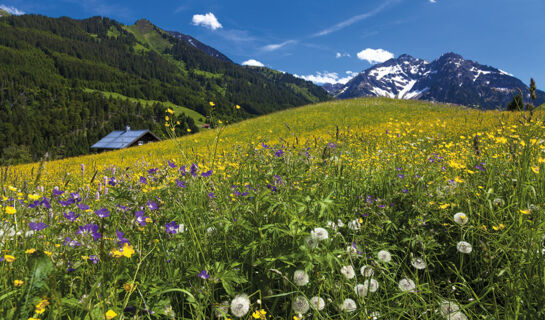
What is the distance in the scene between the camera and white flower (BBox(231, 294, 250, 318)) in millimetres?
1499

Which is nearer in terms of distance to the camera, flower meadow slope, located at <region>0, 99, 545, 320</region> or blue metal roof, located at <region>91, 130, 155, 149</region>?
flower meadow slope, located at <region>0, 99, 545, 320</region>

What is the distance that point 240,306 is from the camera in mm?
1548

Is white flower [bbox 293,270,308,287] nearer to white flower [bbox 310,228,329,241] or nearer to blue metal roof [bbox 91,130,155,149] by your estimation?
white flower [bbox 310,228,329,241]

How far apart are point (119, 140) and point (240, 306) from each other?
59706 mm

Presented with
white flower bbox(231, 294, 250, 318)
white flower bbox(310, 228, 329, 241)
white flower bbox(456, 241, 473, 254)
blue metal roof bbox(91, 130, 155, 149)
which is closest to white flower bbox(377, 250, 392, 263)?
white flower bbox(456, 241, 473, 254)

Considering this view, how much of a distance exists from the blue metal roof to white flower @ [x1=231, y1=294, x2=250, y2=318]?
52532 millimetres

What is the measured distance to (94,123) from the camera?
157625mm

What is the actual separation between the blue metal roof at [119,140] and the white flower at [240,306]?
52.5 metres

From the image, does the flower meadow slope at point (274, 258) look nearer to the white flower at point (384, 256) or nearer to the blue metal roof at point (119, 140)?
the white flower at point (384, 256)

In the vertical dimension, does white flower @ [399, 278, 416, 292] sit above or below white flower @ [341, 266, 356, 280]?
below

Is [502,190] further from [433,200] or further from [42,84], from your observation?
[42,84]

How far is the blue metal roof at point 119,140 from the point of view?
4803 centimetres

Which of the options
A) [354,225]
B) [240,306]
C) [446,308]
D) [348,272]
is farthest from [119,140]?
[446,308]

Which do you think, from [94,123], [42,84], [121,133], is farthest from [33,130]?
[121,133]
